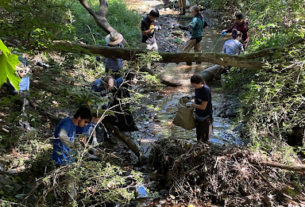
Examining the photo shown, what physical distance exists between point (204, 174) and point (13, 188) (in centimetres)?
298

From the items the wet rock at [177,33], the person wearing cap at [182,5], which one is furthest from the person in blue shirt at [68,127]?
the person wearing cap at [182,5]

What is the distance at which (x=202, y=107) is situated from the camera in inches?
219

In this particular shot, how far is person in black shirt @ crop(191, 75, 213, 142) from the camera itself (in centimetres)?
543

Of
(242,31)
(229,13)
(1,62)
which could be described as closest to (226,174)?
(1,62)

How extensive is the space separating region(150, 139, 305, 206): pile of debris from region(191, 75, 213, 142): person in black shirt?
54 cm

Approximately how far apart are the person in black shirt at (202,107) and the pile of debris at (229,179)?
0.54 m

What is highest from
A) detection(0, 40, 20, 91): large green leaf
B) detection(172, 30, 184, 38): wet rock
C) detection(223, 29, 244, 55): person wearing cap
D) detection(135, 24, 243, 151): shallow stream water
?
detection(172, 30, 184, 38): wet rock

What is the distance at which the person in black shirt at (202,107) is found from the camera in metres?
5.43

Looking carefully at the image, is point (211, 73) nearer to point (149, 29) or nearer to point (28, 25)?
point (149, 29)

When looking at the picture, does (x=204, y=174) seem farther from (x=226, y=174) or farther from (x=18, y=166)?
(x=18, y=166)

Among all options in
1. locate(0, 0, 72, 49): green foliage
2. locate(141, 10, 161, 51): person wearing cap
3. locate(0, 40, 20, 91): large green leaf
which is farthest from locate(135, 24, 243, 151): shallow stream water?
locate(0, 40, 20, 91): large green leaf

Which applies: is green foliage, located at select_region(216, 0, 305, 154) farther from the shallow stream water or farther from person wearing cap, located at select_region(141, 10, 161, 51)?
person wearing cap, located at select_region(141, 10, 161, 51)

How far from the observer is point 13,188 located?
4.45 m

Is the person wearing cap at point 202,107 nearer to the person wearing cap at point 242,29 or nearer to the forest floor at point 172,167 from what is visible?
the forest floor at point 172,167
